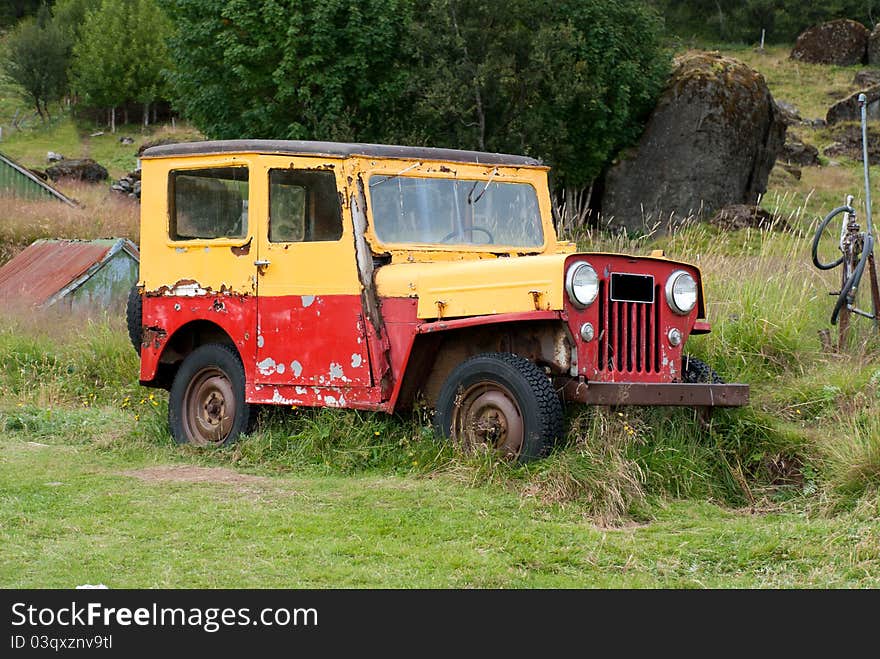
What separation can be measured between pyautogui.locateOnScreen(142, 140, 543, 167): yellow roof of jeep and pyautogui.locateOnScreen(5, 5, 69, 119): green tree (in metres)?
52.2

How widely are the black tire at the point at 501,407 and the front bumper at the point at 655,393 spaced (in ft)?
0.55

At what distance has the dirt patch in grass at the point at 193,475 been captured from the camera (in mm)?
8008

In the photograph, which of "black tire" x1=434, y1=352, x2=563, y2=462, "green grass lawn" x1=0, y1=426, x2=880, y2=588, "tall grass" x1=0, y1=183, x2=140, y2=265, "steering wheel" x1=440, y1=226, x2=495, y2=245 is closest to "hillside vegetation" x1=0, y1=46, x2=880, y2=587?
"green grass lawn" x1=0, y1=426, x2=880, y2=588

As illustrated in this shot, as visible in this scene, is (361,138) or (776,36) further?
(776,36)

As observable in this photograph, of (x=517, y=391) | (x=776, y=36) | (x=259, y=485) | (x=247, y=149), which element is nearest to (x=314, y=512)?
(x=259, y=485)

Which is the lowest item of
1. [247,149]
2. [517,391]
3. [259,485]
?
[259,485]

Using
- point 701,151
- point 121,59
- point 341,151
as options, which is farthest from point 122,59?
point 341,151

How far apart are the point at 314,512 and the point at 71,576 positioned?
164 centimetres

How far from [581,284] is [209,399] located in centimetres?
352

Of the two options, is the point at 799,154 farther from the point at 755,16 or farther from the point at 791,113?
the point at 755,16

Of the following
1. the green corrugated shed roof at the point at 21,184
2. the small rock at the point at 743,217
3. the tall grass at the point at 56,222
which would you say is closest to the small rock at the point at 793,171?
the small rock at the point at 743,217

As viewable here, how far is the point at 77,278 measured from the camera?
1634cm

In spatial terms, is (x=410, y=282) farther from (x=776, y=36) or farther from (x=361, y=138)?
(x=776, y=36)

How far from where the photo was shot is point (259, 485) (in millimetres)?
7809
